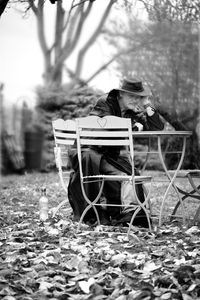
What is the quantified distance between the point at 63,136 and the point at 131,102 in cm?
75

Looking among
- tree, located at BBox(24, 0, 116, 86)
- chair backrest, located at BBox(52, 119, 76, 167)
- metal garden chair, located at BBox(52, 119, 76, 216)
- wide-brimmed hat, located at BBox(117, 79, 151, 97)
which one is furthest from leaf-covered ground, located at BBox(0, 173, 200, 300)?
tree, located at BBox(24, 0, 116, 86)

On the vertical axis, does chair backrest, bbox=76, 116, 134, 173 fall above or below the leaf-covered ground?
above

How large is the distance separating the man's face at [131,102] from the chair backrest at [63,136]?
0.54 meters

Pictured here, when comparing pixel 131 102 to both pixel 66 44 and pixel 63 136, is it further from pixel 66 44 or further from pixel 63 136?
pixel 66 44

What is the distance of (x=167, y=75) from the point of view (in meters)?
13.2

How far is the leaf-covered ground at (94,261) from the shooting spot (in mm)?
3418

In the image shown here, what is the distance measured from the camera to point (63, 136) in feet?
18.7

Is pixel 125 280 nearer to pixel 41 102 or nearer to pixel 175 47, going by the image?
pixel 41 102

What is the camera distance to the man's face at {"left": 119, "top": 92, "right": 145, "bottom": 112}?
19.3 ft

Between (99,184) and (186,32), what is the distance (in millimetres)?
8924

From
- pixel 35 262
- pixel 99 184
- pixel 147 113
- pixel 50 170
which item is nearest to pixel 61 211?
pixel 99 184

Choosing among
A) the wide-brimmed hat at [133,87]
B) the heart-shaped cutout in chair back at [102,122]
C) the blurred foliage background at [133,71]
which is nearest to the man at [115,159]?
the wide-brimmed hat at [133,87]

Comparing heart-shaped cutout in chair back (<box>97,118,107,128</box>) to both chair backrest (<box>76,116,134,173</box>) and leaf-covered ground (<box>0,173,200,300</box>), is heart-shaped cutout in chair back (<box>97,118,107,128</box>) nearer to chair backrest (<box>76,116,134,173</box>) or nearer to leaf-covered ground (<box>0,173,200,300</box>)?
chair backrest (<box>76,116,134,173</box>)

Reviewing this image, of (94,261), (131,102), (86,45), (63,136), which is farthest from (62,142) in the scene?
(86,45)
